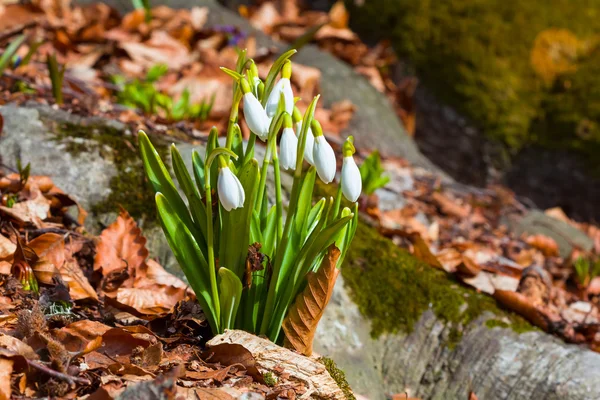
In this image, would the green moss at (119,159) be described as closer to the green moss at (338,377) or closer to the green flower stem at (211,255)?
the green flower stem at (211,255)

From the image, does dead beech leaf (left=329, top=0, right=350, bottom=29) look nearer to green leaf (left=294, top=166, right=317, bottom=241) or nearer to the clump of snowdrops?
the clump of snowdrops

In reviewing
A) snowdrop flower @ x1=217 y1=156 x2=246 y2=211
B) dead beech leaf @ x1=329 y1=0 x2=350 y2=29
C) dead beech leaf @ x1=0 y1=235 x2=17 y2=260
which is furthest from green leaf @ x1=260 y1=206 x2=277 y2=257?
dead beech leaf @ x1=329 y1=0 x2=350 y2=29

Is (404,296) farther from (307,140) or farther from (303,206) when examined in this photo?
(307,140)

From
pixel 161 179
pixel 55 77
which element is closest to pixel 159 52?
pixel 55 77

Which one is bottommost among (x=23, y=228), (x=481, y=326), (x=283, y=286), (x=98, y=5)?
(x=481, y=326)

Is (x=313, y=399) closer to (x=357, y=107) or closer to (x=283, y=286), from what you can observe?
(x=283, y=286)

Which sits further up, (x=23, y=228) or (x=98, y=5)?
(x=98, y=5)

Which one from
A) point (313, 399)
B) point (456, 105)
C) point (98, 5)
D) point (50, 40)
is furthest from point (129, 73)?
point (313, 399)
